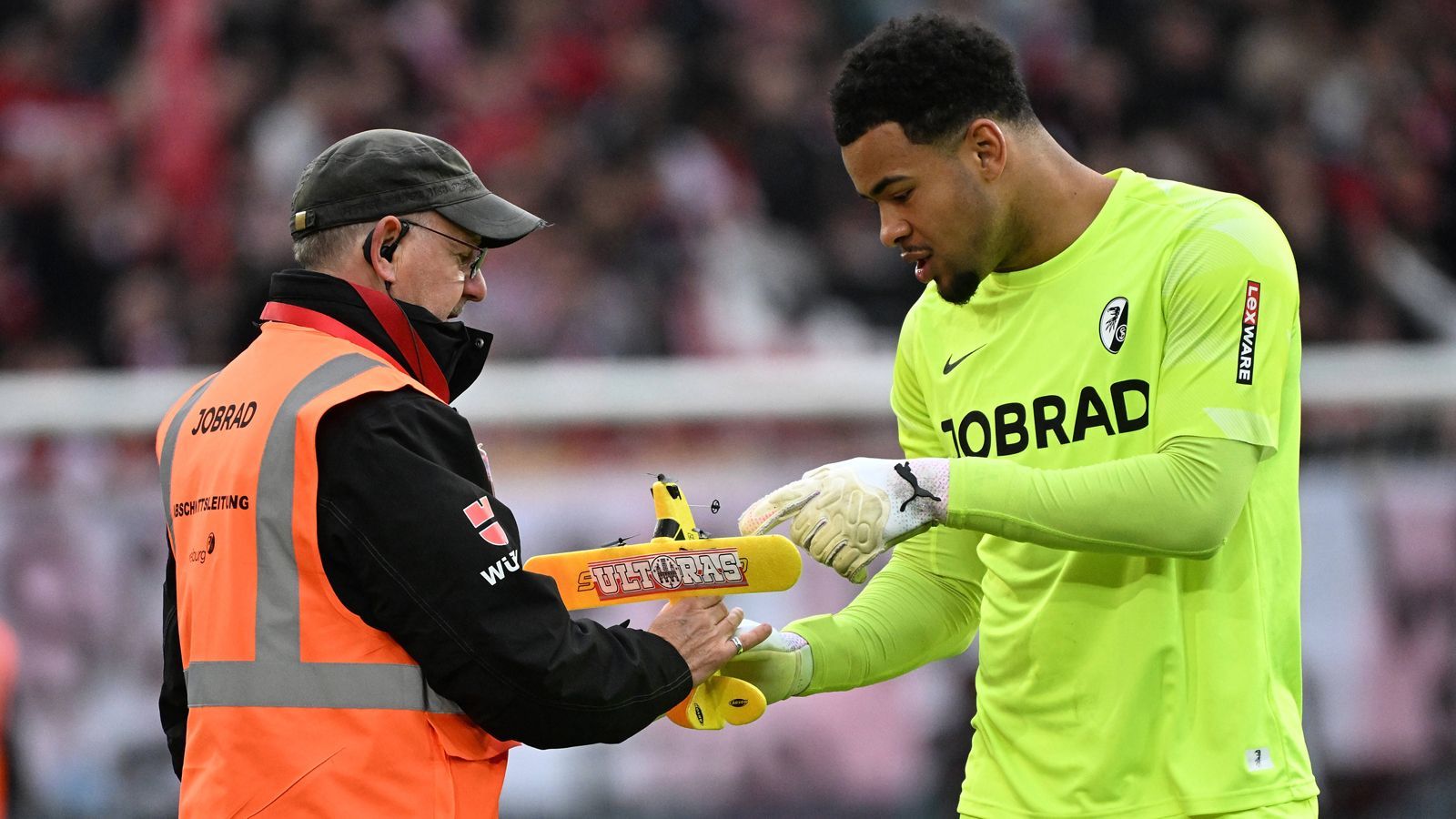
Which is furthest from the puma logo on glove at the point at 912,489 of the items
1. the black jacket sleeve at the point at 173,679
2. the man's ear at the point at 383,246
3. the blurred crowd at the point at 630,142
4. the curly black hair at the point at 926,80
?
the blurred crowd at the point at 630,142

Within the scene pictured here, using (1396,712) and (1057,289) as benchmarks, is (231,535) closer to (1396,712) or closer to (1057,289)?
(1057,289)

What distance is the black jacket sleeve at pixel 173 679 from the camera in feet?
10.5

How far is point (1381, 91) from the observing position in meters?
9.43

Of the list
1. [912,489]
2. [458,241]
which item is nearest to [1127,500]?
[912,489]

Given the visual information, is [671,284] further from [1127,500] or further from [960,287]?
[1127,500]

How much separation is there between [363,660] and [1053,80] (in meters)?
7.20

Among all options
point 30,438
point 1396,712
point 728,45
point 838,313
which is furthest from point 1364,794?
point 30,438

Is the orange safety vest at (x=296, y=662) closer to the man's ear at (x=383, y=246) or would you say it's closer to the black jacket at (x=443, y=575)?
the black jacket at (x=443, y=575)

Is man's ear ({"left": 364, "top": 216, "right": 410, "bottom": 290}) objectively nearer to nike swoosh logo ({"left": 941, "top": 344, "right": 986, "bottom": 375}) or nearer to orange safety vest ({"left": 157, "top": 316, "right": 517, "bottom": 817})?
orange safety vest ({"left": 157, "top": 316, "right": 517, "bottom": 817})

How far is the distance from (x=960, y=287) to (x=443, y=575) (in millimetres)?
1209

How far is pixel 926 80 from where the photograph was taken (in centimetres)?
315

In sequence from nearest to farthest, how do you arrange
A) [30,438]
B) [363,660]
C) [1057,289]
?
[363,660], [1057,289], [30,438]

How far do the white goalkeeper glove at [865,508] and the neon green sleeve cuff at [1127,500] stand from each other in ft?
0.17

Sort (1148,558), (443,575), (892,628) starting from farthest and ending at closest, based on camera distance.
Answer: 1. (892,628)
2. (1148,558)
3. (443,575)
